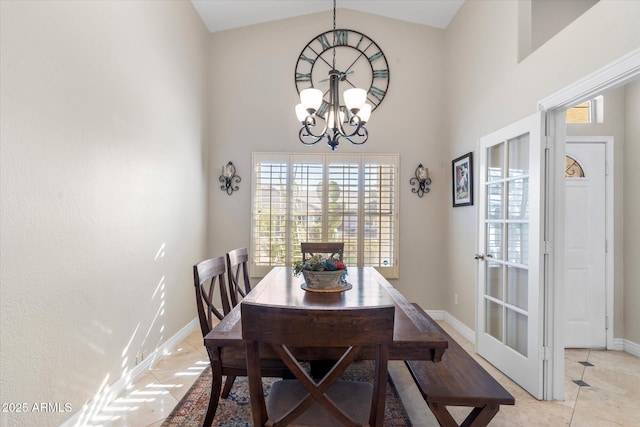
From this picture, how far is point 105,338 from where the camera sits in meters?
2.19

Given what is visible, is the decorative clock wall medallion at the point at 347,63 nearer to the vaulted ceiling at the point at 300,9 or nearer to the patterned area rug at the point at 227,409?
the vaulted ceiling at the point at 300,9

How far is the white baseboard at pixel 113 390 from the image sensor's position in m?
1.94

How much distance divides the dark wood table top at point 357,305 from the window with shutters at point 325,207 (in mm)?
1100

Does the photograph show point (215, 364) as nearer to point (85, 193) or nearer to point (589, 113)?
point (85, 193)

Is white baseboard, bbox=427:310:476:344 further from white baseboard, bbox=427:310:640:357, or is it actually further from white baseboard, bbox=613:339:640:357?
white baseboard, bbox=613:339:640:357

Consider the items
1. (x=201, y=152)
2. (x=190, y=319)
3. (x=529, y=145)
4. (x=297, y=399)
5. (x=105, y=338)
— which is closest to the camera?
(x=297, y=399)

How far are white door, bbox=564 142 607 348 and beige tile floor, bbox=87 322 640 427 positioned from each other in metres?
0.25

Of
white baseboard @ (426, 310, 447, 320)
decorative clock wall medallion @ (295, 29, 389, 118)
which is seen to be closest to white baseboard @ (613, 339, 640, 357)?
white baseboard @ (426, 310, 447, 320)

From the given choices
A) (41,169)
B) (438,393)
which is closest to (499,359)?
(438,393)

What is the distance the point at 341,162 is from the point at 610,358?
10.5 feet

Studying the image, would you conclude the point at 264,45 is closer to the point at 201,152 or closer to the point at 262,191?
the point at 201,152

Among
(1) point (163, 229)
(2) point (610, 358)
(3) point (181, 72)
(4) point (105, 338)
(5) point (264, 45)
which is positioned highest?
(5) point (264, 45)

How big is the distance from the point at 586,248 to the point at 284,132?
135 inches

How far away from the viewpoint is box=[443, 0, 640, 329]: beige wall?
1864 millimetres
